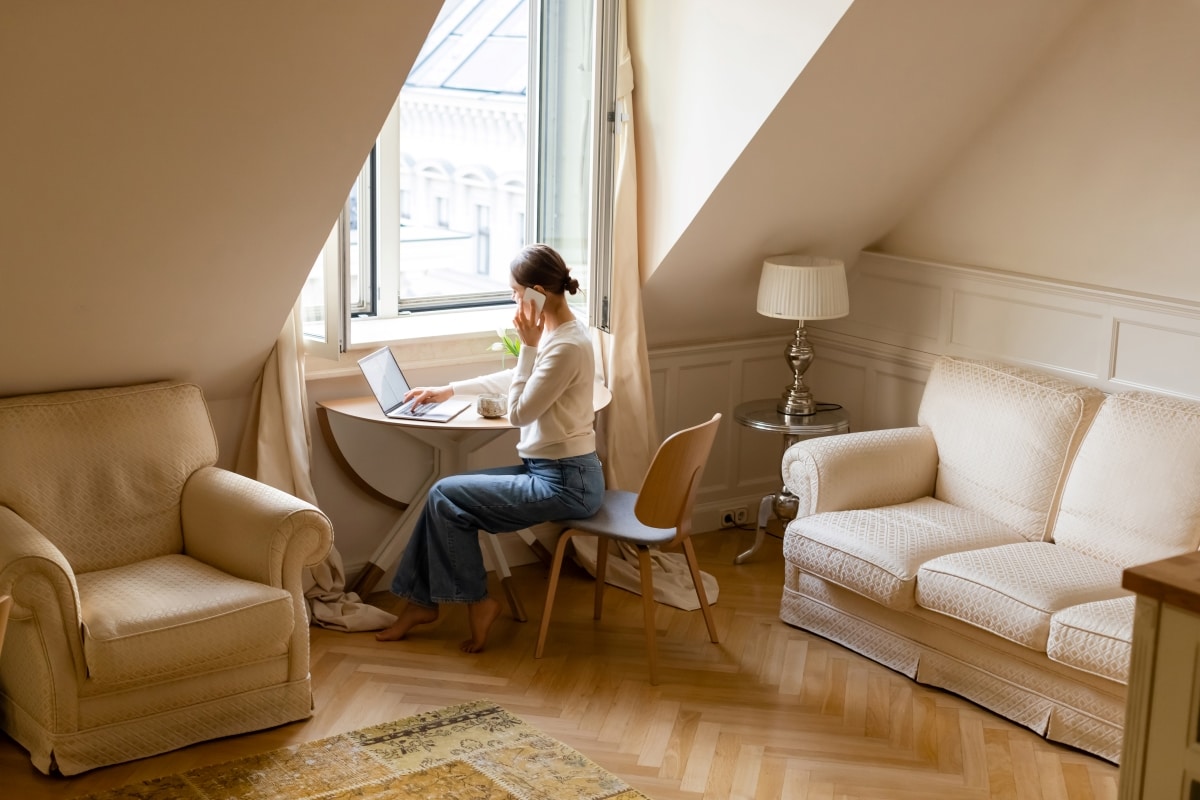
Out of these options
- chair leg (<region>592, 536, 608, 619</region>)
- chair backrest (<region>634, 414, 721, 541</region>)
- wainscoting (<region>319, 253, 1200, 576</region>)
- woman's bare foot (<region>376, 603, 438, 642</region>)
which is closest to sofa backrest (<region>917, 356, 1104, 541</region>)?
wainscoting (<region>319, 253, 1200, 576</region>)

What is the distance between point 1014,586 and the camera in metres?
3.58

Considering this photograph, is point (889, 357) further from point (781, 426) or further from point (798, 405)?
point (781, 426)

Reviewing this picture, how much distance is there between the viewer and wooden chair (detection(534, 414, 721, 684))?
12.1ft

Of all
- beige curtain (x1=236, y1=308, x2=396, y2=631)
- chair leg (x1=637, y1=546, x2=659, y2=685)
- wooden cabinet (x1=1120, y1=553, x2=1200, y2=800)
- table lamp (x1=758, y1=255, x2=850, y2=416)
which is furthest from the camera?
table lamp (x1=758, y1=255, x2=850, y2=416)

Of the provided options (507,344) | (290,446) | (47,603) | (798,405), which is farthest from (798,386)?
(47,603)

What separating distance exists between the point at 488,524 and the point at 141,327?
3.75 ft

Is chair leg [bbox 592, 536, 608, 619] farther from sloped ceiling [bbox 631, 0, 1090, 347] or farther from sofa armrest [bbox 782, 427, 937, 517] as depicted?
sloped ceiling [bbox 631, 0, 1090, 347]

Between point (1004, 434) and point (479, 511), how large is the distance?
5.68ft

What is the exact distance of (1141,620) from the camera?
81.0 inches

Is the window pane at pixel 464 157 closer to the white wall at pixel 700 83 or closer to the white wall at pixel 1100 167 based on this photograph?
the white wall at pixel 700 83

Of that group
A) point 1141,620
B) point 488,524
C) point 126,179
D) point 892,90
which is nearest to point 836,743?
point 488,524

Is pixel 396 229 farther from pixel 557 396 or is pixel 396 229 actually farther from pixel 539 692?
pixel 539 692

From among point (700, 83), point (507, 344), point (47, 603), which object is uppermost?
point (700, 83)

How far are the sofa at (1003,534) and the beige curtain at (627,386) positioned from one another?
20.8 inches
